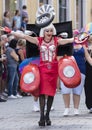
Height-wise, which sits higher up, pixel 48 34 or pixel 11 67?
pixel 48 34

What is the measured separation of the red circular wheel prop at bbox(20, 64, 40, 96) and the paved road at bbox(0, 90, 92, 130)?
2.19ft

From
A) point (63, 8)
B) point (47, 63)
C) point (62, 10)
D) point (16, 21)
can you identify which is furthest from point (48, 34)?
point (63, 8)

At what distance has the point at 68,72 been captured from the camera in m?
11.0

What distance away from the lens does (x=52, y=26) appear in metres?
11.1

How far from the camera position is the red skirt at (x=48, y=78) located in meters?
10.9

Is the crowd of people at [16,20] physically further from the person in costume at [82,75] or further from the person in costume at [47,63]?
the person in costume at [47,63]

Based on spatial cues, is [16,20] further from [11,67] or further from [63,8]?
[63,8]

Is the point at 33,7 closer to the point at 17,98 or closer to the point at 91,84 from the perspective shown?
the point at 17,98

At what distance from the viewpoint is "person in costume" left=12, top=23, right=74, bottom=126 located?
1091 cm

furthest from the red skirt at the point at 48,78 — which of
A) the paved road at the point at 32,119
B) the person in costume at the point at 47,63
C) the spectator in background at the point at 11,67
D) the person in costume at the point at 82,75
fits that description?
the spectator in background at the point at 11,67

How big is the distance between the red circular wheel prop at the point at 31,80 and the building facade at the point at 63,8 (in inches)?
443

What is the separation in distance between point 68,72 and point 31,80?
2.27 ft

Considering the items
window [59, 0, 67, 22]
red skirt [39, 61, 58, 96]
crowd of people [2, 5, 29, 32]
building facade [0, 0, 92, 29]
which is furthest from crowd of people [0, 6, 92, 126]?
window [59, 0, 67, 22]

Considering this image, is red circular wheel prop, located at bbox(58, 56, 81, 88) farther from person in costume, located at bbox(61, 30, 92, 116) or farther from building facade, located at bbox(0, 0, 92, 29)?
building facade, located at bbox(0, 0, 92, 29)
